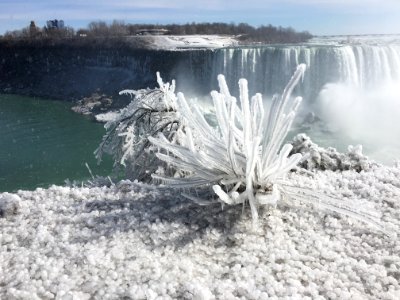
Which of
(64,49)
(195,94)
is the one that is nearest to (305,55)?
(195,94)

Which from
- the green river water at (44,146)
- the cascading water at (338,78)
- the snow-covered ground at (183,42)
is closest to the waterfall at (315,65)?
the cascading water at (338,78)

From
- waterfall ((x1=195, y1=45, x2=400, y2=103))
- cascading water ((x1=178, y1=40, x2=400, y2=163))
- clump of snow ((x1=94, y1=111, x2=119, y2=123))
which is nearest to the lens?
cascading water ((x1=178, y1=40, x2=400, y2=163))

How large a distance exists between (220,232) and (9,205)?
1870mm

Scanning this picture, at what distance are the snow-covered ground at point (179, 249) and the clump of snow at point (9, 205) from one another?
0.04 feet

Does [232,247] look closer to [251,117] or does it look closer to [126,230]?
[126,230]

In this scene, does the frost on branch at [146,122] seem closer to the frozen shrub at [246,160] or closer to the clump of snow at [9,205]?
the frozen shrub at [246,160]

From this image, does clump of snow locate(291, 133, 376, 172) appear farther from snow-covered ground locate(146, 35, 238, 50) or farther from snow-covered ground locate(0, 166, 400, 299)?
snow-covered ground locate(146, 35, 238, 50)

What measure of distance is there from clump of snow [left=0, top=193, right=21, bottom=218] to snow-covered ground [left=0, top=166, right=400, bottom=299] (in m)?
0.01

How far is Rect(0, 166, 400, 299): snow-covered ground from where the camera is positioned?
9.92 ft

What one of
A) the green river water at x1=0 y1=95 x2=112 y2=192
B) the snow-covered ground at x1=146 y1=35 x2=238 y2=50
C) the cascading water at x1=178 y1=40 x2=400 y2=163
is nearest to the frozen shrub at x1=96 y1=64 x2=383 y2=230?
the green river water at x1=0 y1=95 x2=112 y2=192

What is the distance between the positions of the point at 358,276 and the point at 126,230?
1.75m

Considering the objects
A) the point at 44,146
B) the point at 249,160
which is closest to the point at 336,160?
the point at 249,160

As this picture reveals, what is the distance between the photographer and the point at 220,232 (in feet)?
12.5

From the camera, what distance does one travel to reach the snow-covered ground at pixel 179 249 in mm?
3023
